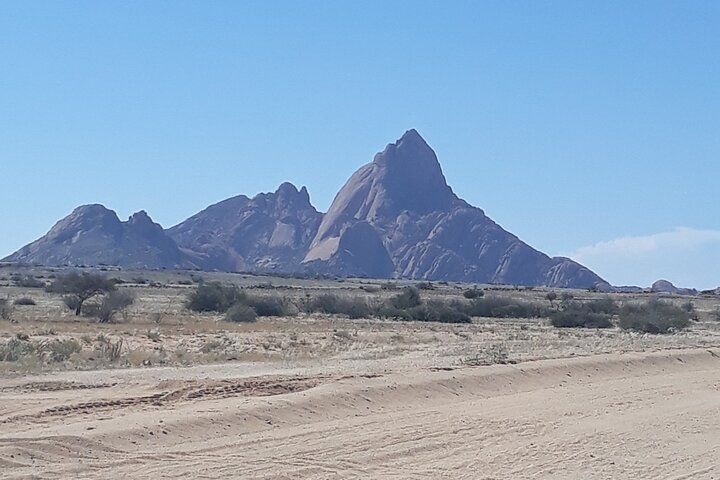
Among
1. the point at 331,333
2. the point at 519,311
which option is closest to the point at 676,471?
the point at 331,333

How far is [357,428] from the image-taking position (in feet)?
59.7

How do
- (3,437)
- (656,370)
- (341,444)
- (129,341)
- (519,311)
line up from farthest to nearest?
(519,311), (129,341), (656,370), (341,444), (3,437)

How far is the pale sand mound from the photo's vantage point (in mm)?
14562

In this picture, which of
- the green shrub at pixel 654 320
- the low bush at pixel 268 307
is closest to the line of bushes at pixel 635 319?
the green shrub at pixel 654 320

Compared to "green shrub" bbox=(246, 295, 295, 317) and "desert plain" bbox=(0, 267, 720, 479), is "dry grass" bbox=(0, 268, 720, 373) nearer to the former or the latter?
"desert plain" bbox=(0, 267, 720, 479)

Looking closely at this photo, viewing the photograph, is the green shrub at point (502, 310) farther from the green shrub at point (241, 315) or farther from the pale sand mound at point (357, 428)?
the pale sand mound at point (357, 428)

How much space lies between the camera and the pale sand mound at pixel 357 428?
47.8 feet

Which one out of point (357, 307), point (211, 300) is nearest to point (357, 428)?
point (357, 307)

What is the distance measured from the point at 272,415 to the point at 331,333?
95.3 feet

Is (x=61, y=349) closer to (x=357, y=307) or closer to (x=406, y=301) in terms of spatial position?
(x=357, y=307)

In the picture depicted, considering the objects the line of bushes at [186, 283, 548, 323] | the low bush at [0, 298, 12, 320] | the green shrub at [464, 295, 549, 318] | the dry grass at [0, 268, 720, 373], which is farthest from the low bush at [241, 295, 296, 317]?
the low bush at [0, 298, 12, 320]

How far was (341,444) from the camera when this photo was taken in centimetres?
1644

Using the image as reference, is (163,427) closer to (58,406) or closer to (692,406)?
(58,406)

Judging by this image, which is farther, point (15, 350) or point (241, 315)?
point (241, 315)
